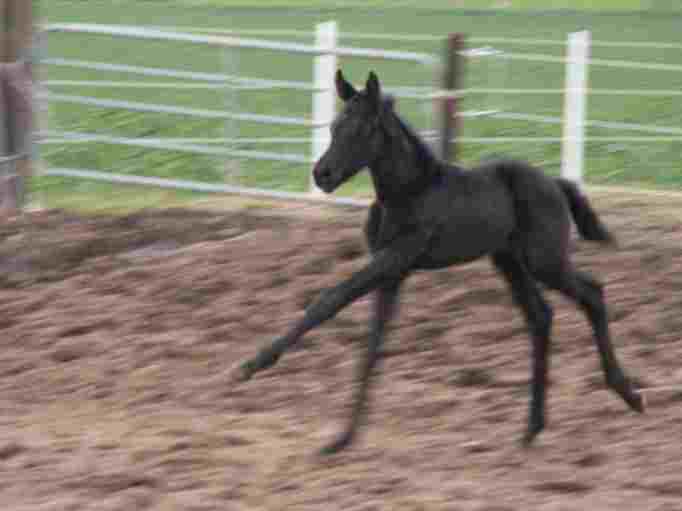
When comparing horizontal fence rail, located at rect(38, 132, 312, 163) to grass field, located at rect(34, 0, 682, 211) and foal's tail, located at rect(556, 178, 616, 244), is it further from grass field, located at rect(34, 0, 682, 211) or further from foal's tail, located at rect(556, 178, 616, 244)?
foal's tail, located at rect(556, 178, 616, 244)

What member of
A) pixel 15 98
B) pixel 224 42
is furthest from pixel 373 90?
pixel 15 98

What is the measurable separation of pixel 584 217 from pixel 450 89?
2.82m

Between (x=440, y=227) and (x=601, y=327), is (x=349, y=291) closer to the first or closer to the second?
(x=440, y=227)

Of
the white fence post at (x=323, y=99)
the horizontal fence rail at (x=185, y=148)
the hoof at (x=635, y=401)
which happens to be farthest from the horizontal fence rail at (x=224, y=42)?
the hoof at (x=635, y=401)

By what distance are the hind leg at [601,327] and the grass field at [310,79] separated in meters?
3.13

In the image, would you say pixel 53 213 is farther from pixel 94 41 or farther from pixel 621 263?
pixel 94 41

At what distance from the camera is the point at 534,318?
19.8ft

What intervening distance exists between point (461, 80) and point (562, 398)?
297cm

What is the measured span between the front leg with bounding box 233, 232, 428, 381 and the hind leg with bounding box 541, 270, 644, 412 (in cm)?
73

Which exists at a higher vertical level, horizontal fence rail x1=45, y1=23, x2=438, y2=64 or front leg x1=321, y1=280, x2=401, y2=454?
horizontal fence rail x1=45, y1=23, x2=438, y2=64

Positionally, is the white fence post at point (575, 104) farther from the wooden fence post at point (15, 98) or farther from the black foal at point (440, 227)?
the black foal at point (440, 227)

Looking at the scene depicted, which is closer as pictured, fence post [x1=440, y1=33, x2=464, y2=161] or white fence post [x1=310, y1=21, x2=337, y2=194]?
fence post [x1=440, y1=33, x2=464, y2=161]

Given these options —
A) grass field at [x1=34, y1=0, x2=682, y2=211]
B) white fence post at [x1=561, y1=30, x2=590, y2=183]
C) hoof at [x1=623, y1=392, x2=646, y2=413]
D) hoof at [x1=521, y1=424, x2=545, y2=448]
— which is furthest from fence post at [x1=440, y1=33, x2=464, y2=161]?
hoof at [x1=521, y1=424, x2=545, y2=448]

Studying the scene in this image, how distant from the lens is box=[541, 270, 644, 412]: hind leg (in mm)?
5977
